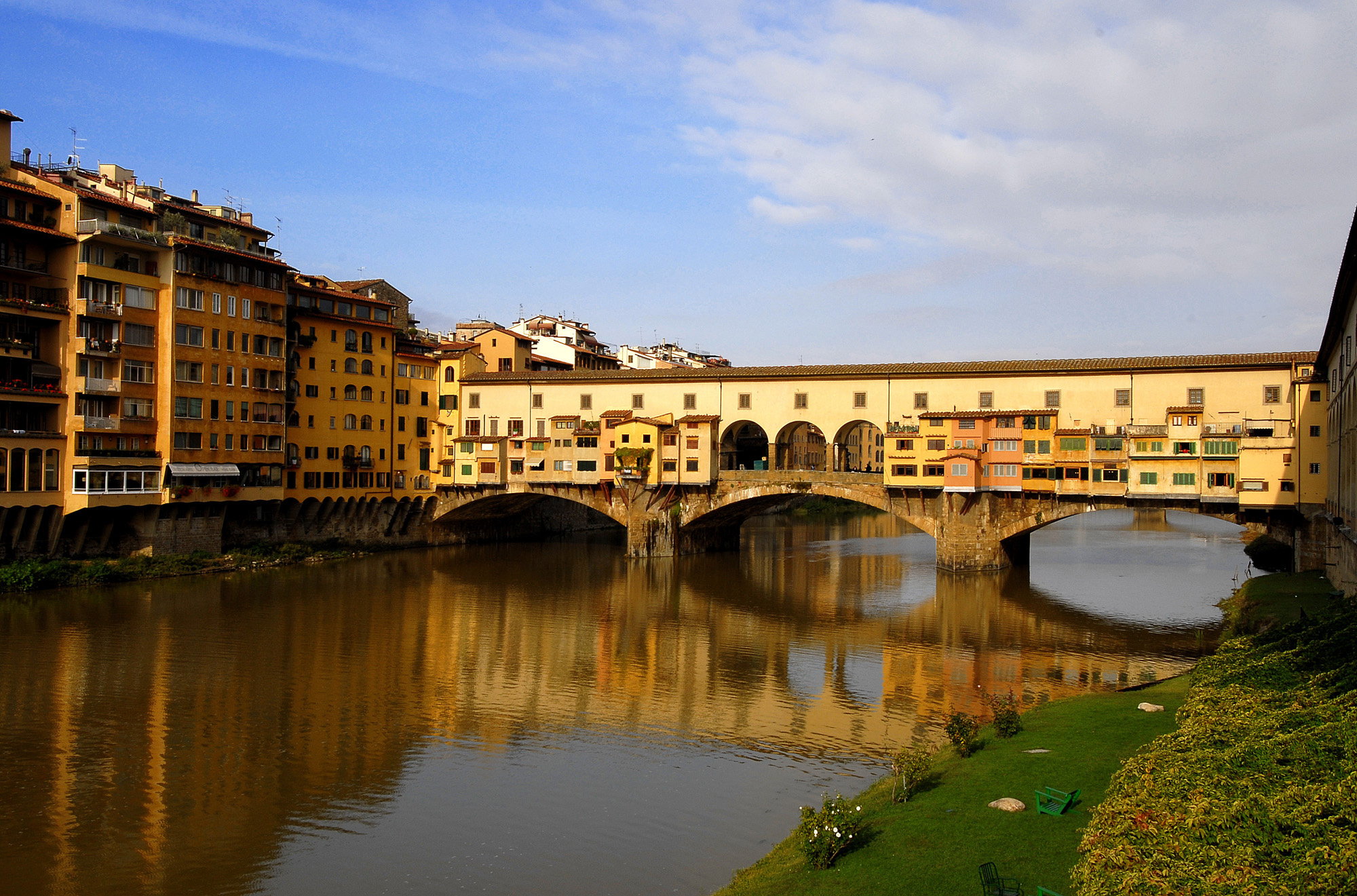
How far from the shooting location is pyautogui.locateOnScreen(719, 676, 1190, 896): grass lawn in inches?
507

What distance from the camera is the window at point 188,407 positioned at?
4756 centimetres

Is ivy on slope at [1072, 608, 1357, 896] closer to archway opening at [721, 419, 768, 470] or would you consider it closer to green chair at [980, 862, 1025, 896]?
green chair at [980, 862, 1025, 896]

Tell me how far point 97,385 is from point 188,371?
435 cm

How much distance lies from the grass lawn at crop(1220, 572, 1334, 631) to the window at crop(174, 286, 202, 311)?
157 feet

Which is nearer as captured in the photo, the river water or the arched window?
the river water

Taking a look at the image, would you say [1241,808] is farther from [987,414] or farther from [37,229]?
[37,229]

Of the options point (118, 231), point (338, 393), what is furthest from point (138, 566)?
point (338, 393)

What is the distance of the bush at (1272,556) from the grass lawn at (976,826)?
108 ft

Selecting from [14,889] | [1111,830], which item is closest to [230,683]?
[14,889]

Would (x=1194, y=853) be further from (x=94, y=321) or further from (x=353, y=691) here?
(x=94, y=321)

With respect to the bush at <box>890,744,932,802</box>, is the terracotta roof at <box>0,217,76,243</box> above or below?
above

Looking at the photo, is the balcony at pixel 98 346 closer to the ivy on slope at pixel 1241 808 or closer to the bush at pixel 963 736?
the bush at pixel 963 736

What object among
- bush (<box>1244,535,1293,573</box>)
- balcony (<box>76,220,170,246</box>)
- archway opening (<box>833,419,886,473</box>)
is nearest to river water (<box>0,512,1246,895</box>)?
bush (<box>1244,535,1293,573</box>)

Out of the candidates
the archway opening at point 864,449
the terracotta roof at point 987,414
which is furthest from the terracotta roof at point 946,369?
the archway opening at point 864,449
